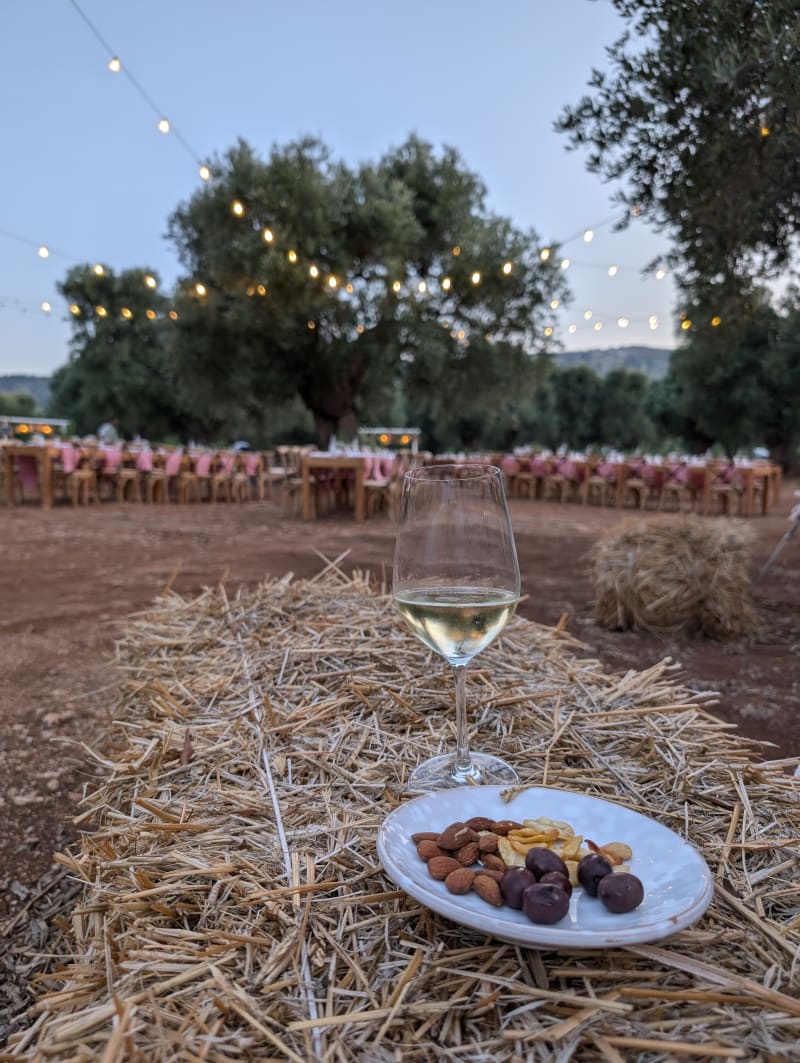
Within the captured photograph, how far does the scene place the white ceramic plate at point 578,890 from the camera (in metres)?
0.51

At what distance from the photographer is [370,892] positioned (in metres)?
0.64

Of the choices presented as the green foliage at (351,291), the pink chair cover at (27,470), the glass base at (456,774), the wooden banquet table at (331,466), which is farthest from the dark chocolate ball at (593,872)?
the pink chair cover at (27,470)

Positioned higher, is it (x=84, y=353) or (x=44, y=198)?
(x=44, y=198)

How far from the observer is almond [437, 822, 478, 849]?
2.06 feet

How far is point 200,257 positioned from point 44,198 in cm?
867

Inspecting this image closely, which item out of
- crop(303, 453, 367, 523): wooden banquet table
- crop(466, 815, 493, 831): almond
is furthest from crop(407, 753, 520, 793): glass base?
crop(303, 453, 367, 523): wooden banquet table

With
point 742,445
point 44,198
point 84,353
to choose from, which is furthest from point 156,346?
point 742,445

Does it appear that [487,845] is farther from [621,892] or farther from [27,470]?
[27,470]

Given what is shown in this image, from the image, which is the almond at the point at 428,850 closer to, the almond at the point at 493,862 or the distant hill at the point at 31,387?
the almond at the point at 493,862

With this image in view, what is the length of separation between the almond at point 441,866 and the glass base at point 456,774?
192 mm

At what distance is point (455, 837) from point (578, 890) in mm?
113

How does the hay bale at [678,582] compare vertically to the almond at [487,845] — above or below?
below

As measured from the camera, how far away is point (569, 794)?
2.43 ft

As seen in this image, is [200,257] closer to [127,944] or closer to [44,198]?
[44,198]
